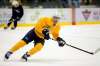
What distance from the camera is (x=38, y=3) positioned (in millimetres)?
15336

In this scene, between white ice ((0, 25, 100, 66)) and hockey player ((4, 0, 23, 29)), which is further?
hockey player ((4, 0, 23, 29))

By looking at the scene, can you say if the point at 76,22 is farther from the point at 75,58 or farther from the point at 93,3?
the point at 75,58

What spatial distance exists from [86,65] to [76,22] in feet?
27.2

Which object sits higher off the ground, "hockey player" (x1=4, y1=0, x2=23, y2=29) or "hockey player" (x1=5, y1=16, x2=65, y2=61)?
"hockey player" (x1=5, y1=16, x2=65, y2=61)

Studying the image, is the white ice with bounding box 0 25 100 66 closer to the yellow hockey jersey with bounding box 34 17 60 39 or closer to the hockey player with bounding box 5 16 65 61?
the hockey player with bounding box 5 16 65 61

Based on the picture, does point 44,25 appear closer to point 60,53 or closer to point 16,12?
point 60,53

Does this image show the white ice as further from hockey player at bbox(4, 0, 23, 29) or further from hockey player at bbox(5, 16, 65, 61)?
hockey player at bbox(4, 0, 23, 29)

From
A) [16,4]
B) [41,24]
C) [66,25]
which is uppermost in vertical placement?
[41,24]

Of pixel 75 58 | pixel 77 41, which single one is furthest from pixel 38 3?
pixel 75 58

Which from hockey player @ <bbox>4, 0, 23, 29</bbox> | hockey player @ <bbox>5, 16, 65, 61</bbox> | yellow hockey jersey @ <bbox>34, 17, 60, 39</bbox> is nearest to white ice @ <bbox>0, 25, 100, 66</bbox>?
hockey player @ <bbox>5, 16, 65, 61</bbox>

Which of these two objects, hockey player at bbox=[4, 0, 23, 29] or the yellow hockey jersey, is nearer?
the yellow hockey jersey

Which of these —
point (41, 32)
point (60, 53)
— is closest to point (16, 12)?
point (60, 53)

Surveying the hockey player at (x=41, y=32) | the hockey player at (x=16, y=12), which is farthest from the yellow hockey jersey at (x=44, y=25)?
the hockey player at (x=16, y=12)

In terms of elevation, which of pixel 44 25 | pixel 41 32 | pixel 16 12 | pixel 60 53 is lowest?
pixel 16 12
